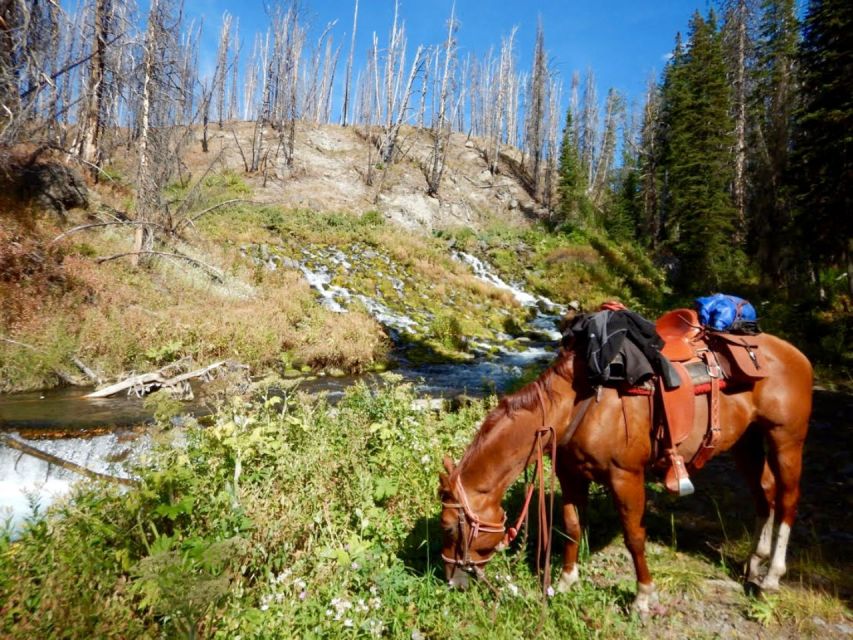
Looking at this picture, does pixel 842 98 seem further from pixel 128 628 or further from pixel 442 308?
pixel 128 628

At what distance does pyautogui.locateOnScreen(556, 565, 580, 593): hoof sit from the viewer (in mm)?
3111

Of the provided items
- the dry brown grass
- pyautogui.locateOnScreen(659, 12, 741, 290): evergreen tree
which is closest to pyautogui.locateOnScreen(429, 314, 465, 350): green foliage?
the dry brown grass

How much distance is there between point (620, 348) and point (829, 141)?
47.7 ft

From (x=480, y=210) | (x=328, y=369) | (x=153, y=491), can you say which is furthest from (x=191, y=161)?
(x=153, y=491)

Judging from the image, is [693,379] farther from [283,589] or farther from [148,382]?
[148,382]

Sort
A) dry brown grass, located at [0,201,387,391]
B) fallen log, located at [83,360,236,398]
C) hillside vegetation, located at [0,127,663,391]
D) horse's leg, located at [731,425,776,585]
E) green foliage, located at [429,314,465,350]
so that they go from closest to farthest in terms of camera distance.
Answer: horse's leg, located at [731,425,776,585], fallen log, located at [83,360,236,398], dry brown grass, located at [0,201,387,391], hillside vegetation, located at [0,127,663,391], green foliage, located at [429,314,465,350]

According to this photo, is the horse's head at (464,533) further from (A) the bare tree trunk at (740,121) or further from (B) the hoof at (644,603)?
(A) the bare tree trunk at (740,121)

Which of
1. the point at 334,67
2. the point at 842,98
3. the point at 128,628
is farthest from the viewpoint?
the point at 334,67

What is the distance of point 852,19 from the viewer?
35.9 ft

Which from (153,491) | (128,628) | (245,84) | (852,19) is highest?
(245,84)

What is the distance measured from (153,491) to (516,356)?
12113 millimetres

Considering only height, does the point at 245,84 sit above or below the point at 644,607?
above

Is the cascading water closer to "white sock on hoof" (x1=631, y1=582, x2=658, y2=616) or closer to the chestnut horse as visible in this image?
the chestnut horse

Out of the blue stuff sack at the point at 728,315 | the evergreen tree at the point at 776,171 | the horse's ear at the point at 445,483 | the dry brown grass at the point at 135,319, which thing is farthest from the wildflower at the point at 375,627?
the evergreen tree at the point at 776,171
